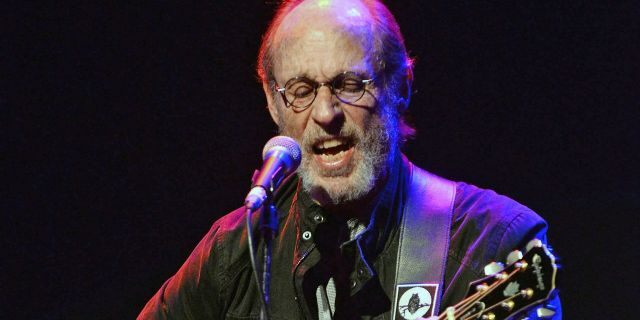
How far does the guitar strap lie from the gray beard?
0.20 m

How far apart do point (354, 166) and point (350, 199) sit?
113 millimetres

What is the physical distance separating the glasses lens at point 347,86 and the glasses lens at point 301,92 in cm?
8

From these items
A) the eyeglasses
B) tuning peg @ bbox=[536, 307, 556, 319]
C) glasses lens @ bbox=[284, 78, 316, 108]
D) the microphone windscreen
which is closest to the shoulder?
tuning peg @ bbox=[536, 307, 556, 319]

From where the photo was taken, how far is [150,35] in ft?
11.7

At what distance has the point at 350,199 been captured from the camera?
242 cm

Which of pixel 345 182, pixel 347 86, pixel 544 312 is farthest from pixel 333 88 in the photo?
pixel 544 312

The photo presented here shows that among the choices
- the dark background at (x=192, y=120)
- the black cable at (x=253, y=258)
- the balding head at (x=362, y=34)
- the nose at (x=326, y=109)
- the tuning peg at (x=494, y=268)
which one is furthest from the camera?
the dark background at (x=192, y=120)

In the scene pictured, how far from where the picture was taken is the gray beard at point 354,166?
2398 millimetres

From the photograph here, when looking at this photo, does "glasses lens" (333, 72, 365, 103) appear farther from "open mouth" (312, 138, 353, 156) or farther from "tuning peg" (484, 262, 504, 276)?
"tuning peg" (484, 262, 504, 276)

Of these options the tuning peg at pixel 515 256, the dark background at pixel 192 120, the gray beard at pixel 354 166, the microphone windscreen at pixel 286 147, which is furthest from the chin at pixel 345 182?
the dark background at pixel 192 120

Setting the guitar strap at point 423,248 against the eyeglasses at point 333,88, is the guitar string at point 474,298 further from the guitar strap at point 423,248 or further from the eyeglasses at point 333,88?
the eyeglasses at point 333,88

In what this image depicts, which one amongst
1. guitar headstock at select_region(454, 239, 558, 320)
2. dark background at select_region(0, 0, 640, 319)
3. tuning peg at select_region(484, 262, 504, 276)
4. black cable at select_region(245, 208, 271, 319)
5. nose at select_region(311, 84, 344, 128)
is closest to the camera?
black cable at select_region(245, 208, 271, 319)

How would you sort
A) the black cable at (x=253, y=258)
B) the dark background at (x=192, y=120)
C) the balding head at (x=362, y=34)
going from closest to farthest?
1. the black cable at (x=253, y=258)
2. the balding head at (x=362, y=34)
3. the dark background at (x=192, y=120)

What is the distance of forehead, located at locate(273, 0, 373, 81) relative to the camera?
7.95 feet
